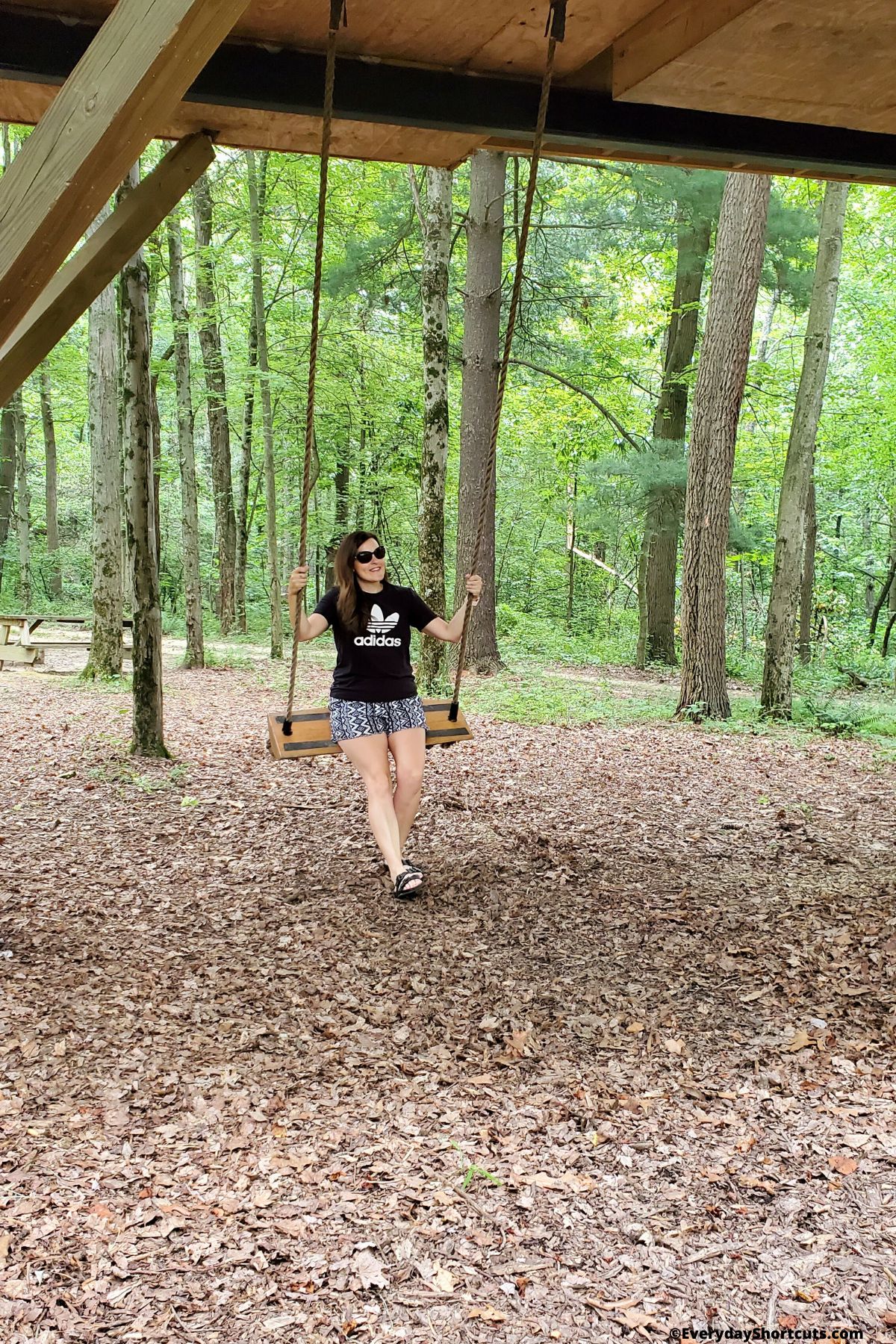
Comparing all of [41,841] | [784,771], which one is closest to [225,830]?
[41,841]

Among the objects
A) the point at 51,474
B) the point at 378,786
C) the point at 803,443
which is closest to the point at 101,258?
the point at 378,786

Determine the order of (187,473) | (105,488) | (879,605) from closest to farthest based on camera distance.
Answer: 1. (105,488)
2. (187,473)
3. (879,605)

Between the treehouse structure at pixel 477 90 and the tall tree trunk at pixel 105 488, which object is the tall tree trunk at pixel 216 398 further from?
the treehouse structure at pixel 477 90

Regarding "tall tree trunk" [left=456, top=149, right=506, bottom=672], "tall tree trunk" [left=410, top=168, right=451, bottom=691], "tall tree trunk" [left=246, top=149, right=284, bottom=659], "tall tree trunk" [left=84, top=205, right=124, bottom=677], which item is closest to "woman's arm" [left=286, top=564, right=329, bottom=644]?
"tall tree trunk" [left=410, top=168, right=451, bottom=691]

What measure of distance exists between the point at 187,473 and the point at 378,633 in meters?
11.4

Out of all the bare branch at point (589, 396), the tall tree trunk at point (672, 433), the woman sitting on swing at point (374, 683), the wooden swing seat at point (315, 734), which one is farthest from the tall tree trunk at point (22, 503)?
the woman sitting on swing at point (374, 683)

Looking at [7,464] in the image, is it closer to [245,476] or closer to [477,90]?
[245,476]

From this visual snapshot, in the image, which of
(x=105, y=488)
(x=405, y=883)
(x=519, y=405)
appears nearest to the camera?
(x=405, y=883)

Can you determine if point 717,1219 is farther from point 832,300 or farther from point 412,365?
point 412,365

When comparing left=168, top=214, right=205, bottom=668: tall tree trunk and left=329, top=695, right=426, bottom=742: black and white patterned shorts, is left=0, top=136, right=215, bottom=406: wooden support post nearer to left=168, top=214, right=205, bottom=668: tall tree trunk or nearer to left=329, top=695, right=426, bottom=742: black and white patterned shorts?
left=329, top=695, right=426, bottom=742: black and white patterned shorts

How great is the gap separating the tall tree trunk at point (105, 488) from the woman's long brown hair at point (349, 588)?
313 inches

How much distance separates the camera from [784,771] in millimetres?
8367

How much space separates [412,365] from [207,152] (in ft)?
50.7

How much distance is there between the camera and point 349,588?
208 inches
